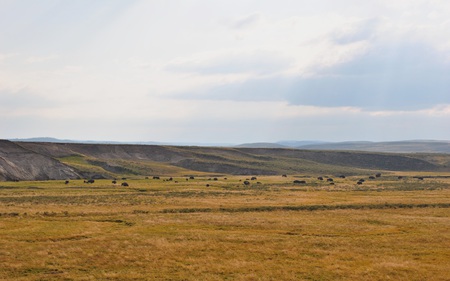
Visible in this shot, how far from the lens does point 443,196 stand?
240 ft

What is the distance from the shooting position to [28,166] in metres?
110

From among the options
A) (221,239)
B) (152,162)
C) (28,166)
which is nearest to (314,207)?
(221,239)

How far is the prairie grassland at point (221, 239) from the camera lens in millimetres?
28656

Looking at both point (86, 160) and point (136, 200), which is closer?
point (136, 200)

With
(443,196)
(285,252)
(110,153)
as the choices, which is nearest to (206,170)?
(110,153)

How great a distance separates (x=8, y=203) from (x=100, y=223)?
19.8 metres

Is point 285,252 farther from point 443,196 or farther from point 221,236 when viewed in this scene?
point 443,196

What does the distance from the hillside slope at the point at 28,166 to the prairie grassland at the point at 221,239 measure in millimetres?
42587

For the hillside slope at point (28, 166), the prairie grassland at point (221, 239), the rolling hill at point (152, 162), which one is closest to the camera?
the prairie grassland at point (221, 239)

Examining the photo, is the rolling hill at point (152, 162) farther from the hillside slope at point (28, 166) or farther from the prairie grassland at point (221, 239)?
the prairie grassland at point (221, 239)

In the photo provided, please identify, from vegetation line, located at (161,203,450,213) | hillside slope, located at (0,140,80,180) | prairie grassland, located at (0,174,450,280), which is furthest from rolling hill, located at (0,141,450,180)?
vegetation line, located at (161,203,450,213)

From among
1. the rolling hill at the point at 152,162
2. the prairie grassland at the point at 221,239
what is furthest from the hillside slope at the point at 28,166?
the prairie grassland at the point at 221,239

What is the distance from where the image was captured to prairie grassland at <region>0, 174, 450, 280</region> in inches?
1128

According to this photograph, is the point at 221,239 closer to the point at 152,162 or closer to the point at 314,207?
the point at 314,207
